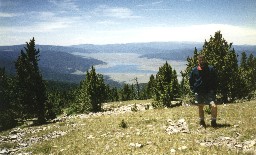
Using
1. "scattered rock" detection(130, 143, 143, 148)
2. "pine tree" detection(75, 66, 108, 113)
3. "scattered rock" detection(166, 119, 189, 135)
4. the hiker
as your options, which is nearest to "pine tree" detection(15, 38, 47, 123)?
"pine tree" detection(75, 66, 108, 113)

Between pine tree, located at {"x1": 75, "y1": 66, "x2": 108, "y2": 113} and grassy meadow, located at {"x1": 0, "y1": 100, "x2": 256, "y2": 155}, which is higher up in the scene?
grassy meadow, located at {"x1": 0, "y1": 100, "x2": 256, "y2": 155}

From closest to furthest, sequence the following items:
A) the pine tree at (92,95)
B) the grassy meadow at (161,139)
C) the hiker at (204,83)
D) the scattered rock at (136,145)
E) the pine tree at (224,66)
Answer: the grassy meadow at (161,139)
the scattered rock at (136,145)
the hiker at (204,83)
the pine tree at (224,66)
the pine tree at (92,95)

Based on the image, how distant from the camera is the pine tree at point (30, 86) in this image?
3434 cm

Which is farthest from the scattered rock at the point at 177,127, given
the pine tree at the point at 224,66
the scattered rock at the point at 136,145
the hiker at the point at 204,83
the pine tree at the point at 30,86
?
the pine tree at the point at 30,86

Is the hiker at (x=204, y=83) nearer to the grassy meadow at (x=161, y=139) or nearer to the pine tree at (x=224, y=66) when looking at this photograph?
the grassy meadow at (x=161, y=139)

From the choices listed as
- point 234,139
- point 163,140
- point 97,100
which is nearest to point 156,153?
point 163,140

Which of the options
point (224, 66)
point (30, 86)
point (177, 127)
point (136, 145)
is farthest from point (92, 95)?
point (136, 145)

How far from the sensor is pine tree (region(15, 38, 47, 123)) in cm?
3434

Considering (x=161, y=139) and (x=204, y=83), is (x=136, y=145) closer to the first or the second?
(x=161, y=139)

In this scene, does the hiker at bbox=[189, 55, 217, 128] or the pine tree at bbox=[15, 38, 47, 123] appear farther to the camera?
the pine tree at bbox=[15, 38, 47, 123]

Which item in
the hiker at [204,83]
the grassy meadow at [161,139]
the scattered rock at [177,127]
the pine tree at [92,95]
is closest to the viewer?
the grassy meadow at [161,139]

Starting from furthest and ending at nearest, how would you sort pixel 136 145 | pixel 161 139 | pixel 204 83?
pixel 204 83, pixel 161 139, pixel 136 145

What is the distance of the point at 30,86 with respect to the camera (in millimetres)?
34562

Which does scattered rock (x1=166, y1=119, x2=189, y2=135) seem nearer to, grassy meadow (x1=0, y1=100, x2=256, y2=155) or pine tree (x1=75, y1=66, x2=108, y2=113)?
grassy meadow (x1=0, y1=100, x2=256, y2=155)
